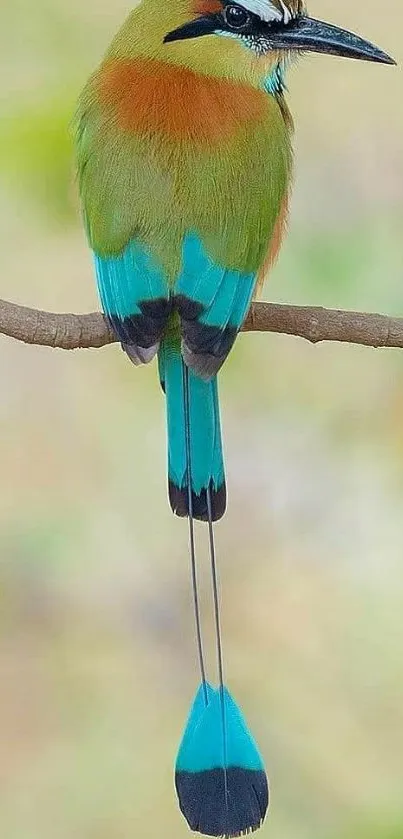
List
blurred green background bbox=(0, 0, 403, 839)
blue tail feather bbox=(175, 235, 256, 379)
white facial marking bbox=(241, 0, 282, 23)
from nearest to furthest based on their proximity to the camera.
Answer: blue tail feather bbox=(175, 235, 256, 379) < white facial marking bbox=(241, 0, 282, 23) < blurred green background bbox=(0, 0, 403, 839)

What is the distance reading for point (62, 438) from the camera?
2.80 meters

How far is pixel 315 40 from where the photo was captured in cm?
183

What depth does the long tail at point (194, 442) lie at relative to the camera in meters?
1.70

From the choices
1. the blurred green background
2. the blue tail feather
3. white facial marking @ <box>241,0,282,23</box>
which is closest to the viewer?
the blue tail feather

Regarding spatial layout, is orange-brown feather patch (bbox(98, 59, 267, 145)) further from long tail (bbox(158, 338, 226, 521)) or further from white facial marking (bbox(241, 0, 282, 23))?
long tail (bbox(158, 338, 226, 521))

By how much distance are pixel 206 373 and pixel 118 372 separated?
3.55ft

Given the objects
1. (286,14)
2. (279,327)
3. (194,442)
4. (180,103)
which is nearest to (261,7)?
(286,14)

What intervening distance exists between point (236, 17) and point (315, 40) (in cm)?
10

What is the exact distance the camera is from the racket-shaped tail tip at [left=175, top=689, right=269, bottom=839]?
1660 mm

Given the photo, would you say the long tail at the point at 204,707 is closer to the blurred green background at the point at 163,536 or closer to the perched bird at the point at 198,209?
the perched bird at the point at 198,209

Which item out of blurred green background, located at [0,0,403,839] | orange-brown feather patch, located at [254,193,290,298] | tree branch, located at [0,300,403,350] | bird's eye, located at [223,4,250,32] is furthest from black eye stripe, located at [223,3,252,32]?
blurred green background, located at [0,0,403,839]

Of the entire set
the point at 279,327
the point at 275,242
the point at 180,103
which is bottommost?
the point at 279,327

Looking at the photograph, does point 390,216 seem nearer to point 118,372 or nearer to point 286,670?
point 118,372

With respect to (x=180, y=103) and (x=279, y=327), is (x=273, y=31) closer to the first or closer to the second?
(x=180, y=103)
